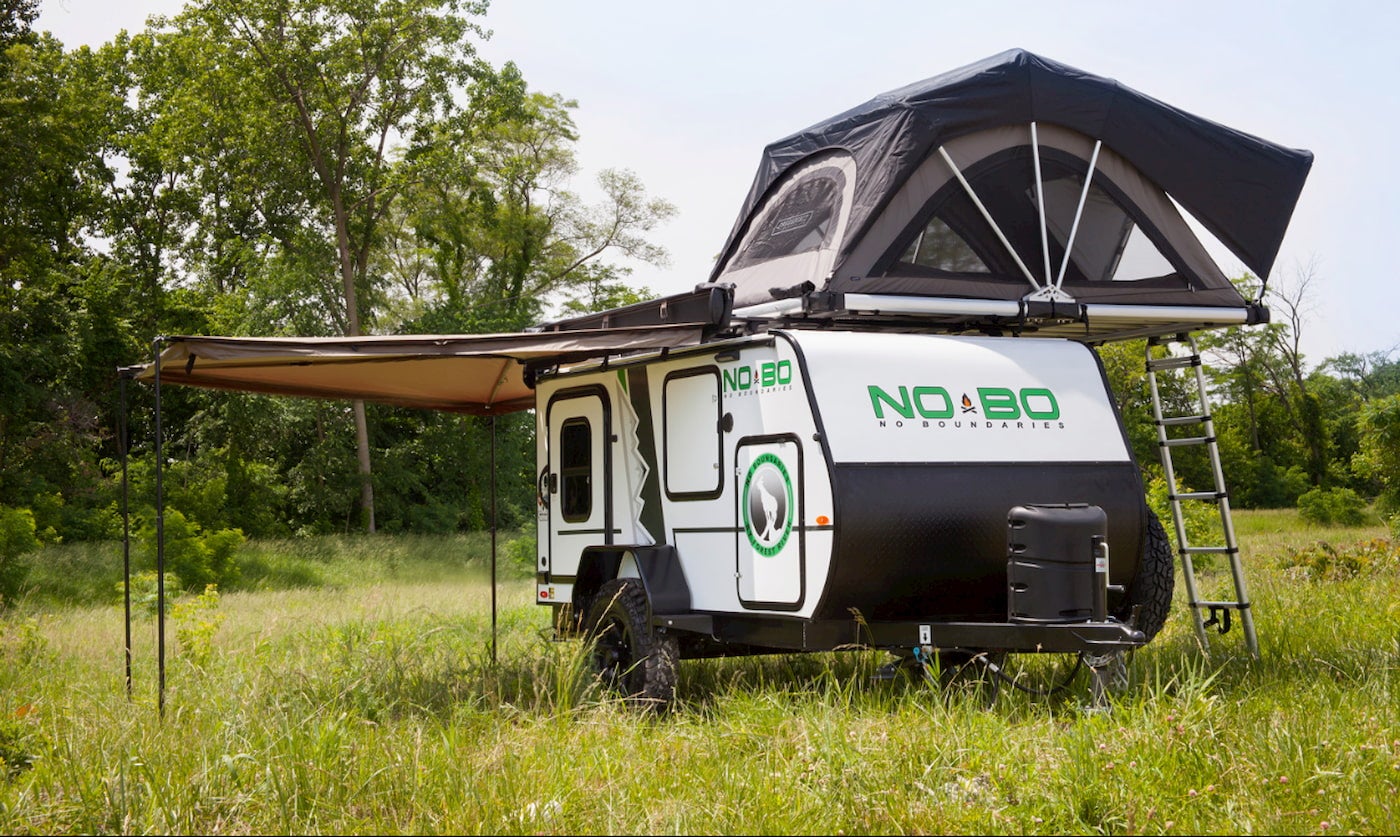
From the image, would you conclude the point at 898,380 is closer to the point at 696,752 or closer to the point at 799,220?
the point at 799,220

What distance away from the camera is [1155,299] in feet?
28.6

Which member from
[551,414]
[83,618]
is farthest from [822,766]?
[83,618]

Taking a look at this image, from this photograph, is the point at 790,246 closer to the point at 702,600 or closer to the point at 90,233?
the point at 702,600

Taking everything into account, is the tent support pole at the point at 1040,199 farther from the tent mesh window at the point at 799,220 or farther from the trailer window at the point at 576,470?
the trailer window at the point at 576,470

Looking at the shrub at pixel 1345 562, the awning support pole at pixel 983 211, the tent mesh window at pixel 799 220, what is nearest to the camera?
the awning support pole at pixel 983 211

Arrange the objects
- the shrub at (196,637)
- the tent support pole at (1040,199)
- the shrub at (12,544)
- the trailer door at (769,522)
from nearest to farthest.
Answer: the trailer door at (769,522) < the tent support pole at (1040,199) < the shrub at (196,637) < the shrub at (12,544)

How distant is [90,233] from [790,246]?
34933mm

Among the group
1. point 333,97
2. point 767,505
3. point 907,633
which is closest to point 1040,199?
point 767,505

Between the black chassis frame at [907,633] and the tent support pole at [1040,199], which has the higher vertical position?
the tent support pole at [1040,199]

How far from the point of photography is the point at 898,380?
7297 mm

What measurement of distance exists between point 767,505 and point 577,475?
2.51 metres

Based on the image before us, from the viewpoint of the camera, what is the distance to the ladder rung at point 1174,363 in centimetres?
908

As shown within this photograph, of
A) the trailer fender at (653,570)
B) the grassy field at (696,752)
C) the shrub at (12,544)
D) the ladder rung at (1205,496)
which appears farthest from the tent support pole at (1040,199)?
the shrub at (12,544)

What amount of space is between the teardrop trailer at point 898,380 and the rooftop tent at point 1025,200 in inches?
0.7
